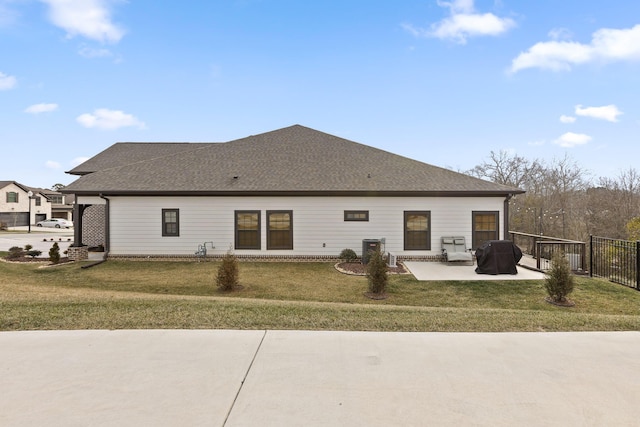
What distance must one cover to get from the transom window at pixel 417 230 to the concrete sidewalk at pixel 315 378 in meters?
8.52

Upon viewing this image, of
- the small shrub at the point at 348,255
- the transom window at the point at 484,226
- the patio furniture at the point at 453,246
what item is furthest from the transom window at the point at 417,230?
the small shrub at the point at 348,255

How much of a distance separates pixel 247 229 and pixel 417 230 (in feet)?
23.4

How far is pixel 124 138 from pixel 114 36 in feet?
33.6

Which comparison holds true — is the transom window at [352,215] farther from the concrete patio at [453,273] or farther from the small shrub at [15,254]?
the small shrub at [15,254]

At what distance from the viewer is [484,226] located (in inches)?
497

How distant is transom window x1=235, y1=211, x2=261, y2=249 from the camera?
42.0 feet

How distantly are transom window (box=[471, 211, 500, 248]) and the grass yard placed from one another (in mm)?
3644

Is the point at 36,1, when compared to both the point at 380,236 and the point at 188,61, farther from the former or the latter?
the point at 380,236

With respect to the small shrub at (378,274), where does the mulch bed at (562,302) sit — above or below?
below

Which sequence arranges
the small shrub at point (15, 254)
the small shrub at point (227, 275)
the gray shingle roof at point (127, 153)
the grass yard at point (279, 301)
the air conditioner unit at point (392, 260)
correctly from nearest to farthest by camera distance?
1. the grass yard at point (279, 301)
2. the small shrub at point (227, 275)
3. the air conditioner unit at point (392, 260)
4. the small shrub at point (15, 254)
5. the gray shingle roof at point (127, 153)

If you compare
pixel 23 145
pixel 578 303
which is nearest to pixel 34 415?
pixel 578 303

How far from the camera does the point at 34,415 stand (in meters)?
2.38

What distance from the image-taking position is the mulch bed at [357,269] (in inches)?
414

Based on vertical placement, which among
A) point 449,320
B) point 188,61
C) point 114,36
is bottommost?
point 449,320
